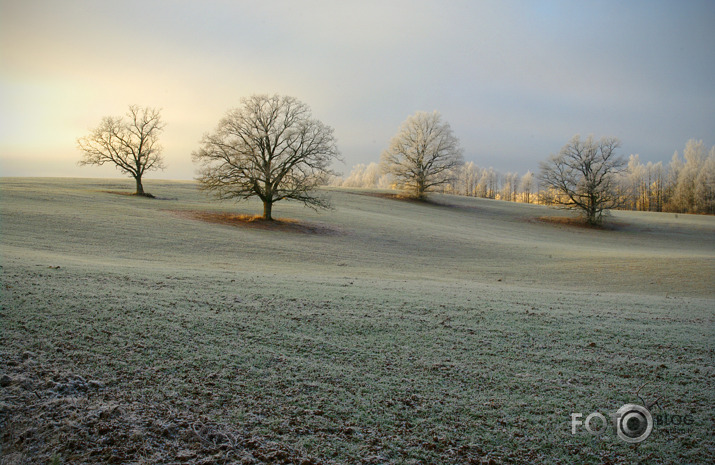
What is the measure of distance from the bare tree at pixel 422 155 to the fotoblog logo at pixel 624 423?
53.5 meters

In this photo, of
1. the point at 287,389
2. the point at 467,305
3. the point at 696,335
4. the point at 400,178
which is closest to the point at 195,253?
the point at 467,305

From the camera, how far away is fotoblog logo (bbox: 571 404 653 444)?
3.69 meters

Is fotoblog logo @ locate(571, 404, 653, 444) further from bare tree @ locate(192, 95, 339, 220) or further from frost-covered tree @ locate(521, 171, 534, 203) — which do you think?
frost-covered tree @ locate(521, 171, 534, 203)

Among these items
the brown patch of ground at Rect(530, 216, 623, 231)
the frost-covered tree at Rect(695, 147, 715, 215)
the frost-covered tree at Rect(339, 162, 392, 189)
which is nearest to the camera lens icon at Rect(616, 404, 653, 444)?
the brown patch of ground at Rect(530, 216, 623, 231)

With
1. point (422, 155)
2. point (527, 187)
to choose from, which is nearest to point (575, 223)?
point (422, 155)

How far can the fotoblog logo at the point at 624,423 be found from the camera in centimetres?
369

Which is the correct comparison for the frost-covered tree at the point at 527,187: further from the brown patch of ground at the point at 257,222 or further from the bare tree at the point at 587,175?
the brown patch of ground at the point at 257,222

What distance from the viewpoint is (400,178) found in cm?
5838

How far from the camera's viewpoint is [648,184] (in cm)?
11300

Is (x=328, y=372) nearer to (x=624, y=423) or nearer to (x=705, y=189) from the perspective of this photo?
(x=624, y=423)

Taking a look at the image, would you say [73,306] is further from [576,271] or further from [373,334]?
[576,271]

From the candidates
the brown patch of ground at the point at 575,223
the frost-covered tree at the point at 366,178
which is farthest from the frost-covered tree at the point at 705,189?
the frost-covered tree at the point at 366,178

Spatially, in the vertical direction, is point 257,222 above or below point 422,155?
below

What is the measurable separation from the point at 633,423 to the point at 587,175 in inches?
2010
